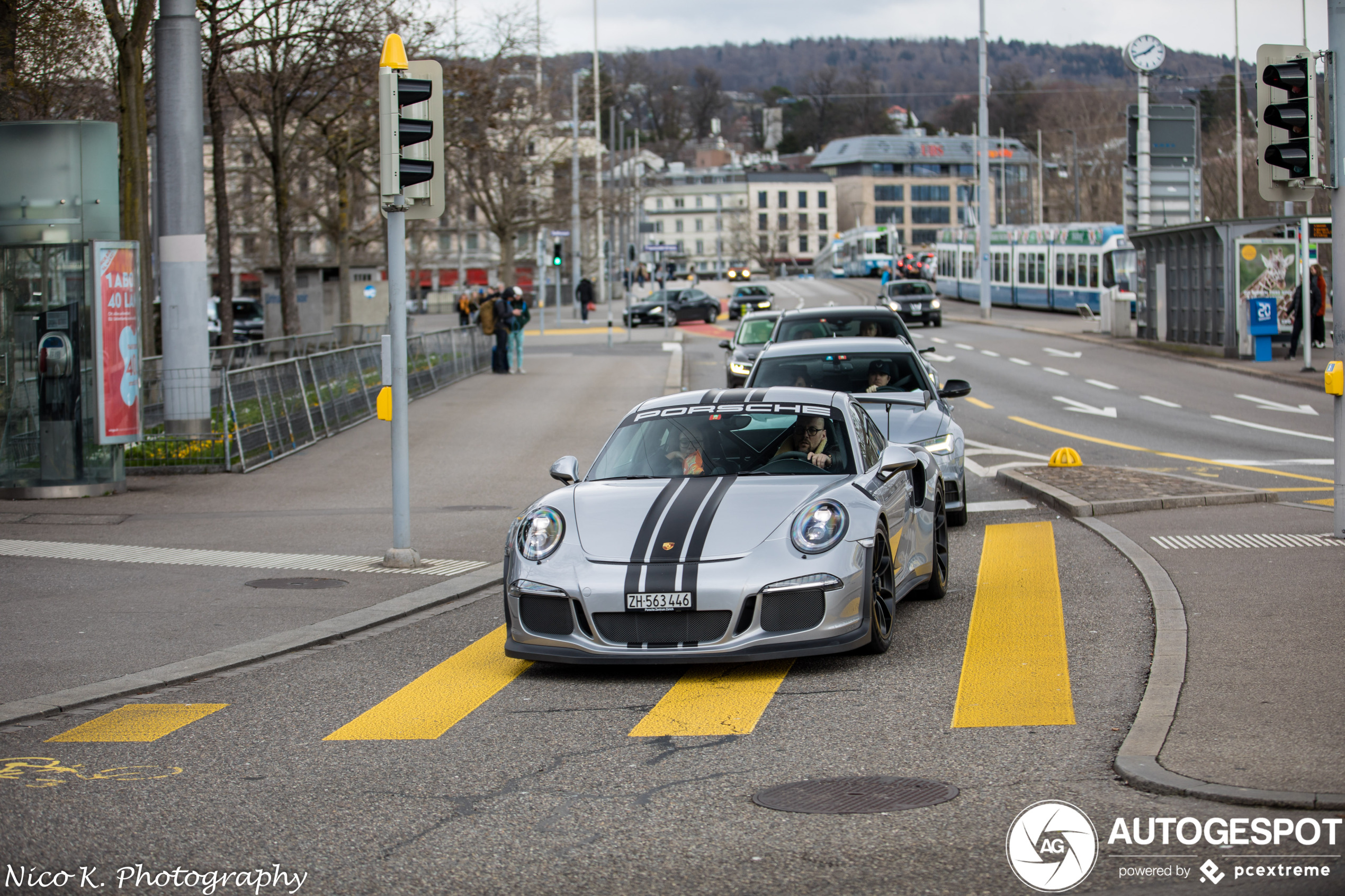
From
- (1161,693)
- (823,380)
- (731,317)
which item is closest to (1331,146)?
(823,380)

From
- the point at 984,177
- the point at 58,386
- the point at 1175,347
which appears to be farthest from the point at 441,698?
the point at 984,177

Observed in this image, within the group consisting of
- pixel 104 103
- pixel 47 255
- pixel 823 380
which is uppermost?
pixel 104 103

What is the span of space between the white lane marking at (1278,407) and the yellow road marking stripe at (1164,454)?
4611 millimetres

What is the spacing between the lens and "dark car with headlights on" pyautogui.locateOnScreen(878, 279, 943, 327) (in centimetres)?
5341

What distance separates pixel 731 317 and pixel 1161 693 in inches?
2325

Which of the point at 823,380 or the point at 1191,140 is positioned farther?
the point at 1191,140

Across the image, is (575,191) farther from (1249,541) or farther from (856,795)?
(856,795)

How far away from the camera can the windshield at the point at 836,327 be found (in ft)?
65.1

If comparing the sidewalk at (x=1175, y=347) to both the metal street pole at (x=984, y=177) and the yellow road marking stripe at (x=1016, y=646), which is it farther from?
the yellow road marking stripe at (x=1016, y=646)

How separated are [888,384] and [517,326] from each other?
749 inches

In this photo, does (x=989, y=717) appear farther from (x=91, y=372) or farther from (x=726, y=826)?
(x=91, y=372)

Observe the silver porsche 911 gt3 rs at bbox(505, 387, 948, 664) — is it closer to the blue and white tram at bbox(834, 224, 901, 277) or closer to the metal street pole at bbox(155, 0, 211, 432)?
the metal street pole at bbox(155, 0, 211, 432)

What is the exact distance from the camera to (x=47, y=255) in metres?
15.1

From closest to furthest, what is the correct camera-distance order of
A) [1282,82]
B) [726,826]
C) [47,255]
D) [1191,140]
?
[726,826], [1282,82], [47,255], [1191,140]
